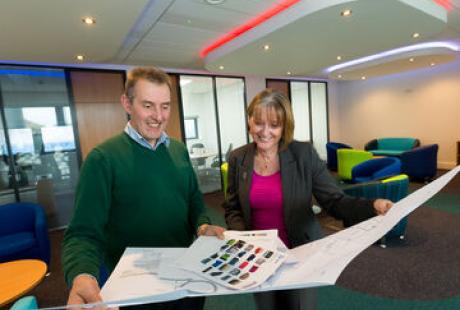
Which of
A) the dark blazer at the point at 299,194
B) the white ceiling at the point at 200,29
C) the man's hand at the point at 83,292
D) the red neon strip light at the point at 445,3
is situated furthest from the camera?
the red neon strip light at the point at 445,3

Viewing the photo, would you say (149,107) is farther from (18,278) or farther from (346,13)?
(346,13)

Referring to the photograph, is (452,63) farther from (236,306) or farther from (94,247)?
(94,247)

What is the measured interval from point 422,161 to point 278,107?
5.90m

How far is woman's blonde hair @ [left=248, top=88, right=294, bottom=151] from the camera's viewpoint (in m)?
1.33

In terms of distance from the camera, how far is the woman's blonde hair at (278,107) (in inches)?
52.5

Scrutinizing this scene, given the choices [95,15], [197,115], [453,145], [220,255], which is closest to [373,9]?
[95,15]

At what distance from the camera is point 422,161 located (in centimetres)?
567

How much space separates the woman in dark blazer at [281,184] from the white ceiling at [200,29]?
6.43ft

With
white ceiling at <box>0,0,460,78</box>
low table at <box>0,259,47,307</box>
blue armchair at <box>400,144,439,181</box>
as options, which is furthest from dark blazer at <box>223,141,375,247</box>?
blue armchair at <box>400,144,439,181</box>

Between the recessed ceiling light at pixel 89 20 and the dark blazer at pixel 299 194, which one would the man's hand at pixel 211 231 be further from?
the recessed ceiling light at pixel 89 20

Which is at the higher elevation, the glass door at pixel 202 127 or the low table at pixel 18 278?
the glass door at pixel 202 127

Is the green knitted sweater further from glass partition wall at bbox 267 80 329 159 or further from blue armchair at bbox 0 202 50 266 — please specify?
glass partition wall at bbox 267 80 329 159

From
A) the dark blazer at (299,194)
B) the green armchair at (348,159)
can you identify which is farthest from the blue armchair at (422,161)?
the dark blazer at (299,194)

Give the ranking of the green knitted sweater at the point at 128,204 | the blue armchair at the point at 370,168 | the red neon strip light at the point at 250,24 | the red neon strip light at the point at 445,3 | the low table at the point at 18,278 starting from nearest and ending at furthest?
the green knitted sweater at the point at 128,204 < the low table at the point at 18,278 < the red neon strip light at the point at 250,24 < the red neon strip light at the point at 445,3 < the blue armchair at the point at 370,168
